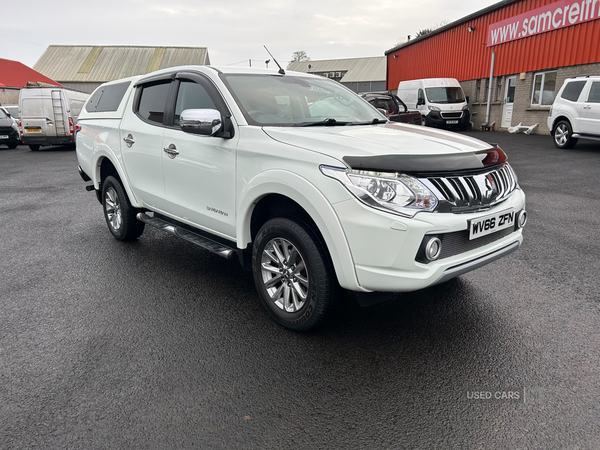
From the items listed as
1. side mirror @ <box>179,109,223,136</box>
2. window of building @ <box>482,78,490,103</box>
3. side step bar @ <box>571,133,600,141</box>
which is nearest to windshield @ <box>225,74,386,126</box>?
side mirror @ <box>179,109,223,136</box>

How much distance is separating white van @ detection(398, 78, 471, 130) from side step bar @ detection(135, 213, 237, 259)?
61.2 ft

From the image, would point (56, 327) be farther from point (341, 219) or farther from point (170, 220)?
point (341, 219)

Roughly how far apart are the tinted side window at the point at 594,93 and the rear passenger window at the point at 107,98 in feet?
39.0

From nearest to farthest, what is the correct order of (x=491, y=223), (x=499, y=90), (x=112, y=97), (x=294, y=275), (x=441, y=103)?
(x=491, y=223) < (x=294, y=275) < (x=112, y=97) < (x=441, y=103) < (x=499, y=90)

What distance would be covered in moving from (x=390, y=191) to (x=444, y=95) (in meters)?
21.1

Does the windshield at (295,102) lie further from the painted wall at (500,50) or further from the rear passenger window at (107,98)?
Result: the painted wall at (500,50)

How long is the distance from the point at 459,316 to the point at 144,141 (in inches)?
132

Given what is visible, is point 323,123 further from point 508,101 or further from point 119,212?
point 508,101

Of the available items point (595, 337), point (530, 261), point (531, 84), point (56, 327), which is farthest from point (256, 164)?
point (531, 84)

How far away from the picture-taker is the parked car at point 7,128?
20031 millimetres

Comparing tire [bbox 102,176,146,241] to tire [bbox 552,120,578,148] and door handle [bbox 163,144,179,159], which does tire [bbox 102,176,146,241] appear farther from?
tire [bbox 552,120,578,148]

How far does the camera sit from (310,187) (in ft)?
9.73

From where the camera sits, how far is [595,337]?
324cm

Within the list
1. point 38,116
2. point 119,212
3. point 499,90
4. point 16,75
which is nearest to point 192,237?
point 119,212
